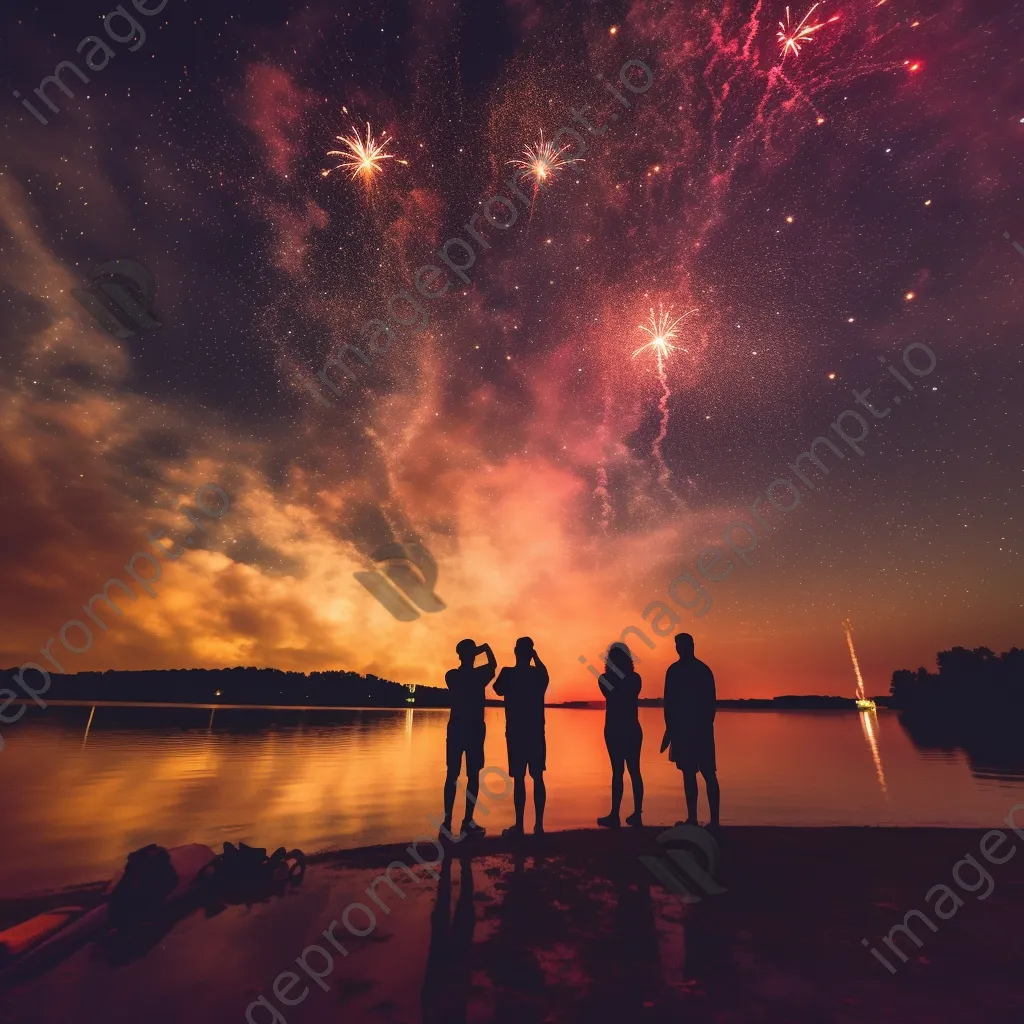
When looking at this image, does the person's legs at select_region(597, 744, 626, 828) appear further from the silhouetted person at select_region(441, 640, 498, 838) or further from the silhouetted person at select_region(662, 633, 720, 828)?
the silhouetted person at select_region(441, 640, 498, 838)

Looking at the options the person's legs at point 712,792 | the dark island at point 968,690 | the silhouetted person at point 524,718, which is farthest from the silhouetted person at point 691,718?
the dark island at point 968,690

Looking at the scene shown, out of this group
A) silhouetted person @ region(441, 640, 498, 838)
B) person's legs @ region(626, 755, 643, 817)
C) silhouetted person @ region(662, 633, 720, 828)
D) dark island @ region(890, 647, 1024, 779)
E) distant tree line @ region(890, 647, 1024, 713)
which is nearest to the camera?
silhouetted person @ region(662, 633, 720, 828)

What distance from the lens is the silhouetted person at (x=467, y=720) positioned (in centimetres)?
→ 861

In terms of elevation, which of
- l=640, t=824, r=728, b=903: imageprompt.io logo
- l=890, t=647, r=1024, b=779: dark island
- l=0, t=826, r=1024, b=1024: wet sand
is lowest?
l=0, t=826, r=1024, b=1024: wet sand

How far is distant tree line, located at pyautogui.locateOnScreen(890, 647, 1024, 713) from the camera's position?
104938 mm

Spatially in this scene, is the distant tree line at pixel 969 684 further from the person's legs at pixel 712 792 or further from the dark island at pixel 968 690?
the person's legs at pixel 712 792

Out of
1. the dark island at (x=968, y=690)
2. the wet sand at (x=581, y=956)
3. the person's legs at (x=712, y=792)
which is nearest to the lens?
the wet sand at (x=581, y=956)

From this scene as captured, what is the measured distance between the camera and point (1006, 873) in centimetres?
741

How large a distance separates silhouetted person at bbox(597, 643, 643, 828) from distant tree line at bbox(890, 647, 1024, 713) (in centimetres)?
13499

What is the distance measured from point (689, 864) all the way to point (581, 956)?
2583 millimetres

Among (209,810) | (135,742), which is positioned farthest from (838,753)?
(135,742)

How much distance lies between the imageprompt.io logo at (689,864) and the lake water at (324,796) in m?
6.70

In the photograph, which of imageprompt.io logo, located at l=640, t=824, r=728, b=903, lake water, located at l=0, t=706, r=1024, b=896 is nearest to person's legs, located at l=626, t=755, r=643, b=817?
imageprompt.io logo, located at l=640, t=824, r=728, b=903

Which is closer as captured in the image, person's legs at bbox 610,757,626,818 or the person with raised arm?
the person with raised arm
